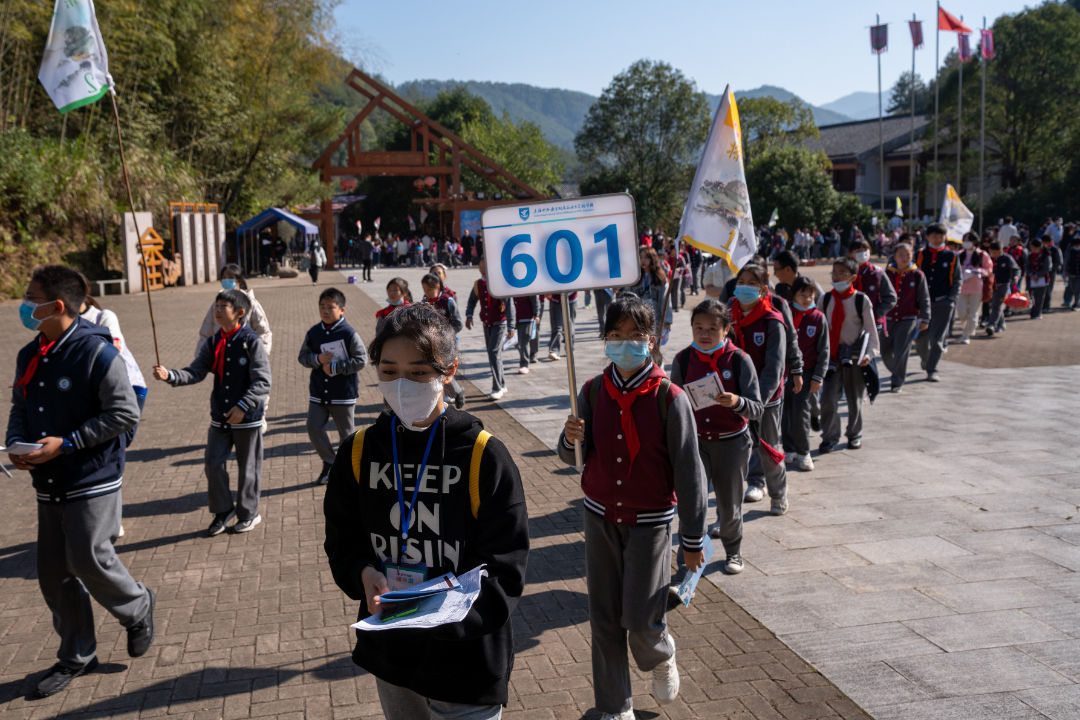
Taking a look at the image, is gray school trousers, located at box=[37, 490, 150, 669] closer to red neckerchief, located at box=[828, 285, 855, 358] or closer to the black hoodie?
the black hoodie

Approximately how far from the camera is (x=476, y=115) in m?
67.8

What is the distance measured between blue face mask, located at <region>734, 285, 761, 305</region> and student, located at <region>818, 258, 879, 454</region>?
8.61ft

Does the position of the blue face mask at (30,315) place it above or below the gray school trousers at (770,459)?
above

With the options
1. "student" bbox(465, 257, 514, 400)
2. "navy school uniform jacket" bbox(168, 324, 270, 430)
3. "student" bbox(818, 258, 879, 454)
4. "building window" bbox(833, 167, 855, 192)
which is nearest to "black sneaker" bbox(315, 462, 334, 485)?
"navy school uniform jacket" bbox(168, 324, 270, 430)

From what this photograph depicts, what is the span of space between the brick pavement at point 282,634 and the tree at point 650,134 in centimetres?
4507

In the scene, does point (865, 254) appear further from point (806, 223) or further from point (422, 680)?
point (806, 223)

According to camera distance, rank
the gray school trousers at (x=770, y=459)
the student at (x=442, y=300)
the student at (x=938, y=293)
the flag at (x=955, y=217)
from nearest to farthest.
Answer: the gray school trousers at (x=770, y=459), the student at (x=442, y=300), the student at (x=938, y=293), the flag at (x=955, y=217)

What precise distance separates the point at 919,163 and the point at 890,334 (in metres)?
50.7

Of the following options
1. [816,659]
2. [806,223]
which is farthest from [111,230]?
[806,223]

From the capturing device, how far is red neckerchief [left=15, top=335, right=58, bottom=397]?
4246mm

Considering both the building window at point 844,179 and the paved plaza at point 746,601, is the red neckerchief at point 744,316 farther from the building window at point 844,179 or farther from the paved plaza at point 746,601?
the building window at point 844,179

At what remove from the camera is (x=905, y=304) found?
35.4 feet

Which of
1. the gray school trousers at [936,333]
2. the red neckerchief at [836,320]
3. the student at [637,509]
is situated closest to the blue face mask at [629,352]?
the student at [637,509]

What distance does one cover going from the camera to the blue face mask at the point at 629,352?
3850 millimetres
